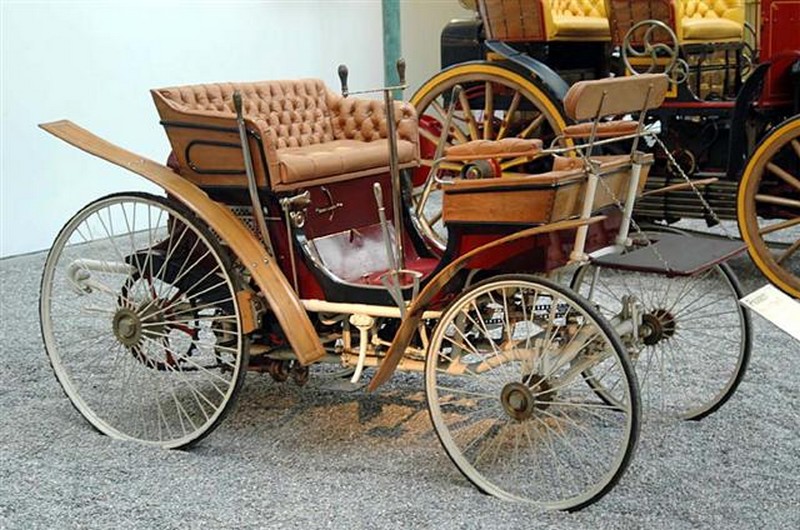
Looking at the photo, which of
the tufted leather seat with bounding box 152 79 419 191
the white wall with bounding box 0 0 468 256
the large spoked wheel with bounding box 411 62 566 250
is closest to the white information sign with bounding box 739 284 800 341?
the tufted leather seat with bounding box 152 79 419 191

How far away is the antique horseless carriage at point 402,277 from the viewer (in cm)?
253

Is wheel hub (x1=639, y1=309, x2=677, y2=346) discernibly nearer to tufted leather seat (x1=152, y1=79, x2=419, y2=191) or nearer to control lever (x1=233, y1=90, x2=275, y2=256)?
tufted leather seat (x1=152, y1=79, x2=419, y2=191)

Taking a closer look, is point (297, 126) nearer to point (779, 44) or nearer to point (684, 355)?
point (684, 355)

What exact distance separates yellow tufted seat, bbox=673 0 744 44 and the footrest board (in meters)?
2.34

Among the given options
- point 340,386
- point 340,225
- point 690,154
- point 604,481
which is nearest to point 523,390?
point 604,481

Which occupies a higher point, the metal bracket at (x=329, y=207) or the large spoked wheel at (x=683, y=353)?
the metal bracket at (x=329, y=207)

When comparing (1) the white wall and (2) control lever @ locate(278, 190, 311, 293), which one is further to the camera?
(1) the white wall

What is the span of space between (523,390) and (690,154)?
2607 millimetres

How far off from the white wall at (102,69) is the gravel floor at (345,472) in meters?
2.64

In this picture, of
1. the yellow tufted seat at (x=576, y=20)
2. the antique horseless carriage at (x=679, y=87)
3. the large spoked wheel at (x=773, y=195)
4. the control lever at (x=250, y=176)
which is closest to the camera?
the control lever at (x=250, y=176)

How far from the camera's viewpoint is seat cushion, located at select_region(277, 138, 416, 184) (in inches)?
113

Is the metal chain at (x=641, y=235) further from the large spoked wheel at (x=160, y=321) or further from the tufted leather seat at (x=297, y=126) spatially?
the large spoked wheel at (x=160, y=321)

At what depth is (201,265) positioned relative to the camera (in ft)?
9.95

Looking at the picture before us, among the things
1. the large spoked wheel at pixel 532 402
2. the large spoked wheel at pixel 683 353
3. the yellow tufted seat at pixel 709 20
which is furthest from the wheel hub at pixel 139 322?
the yellow tufted seat at pixel 709 20
